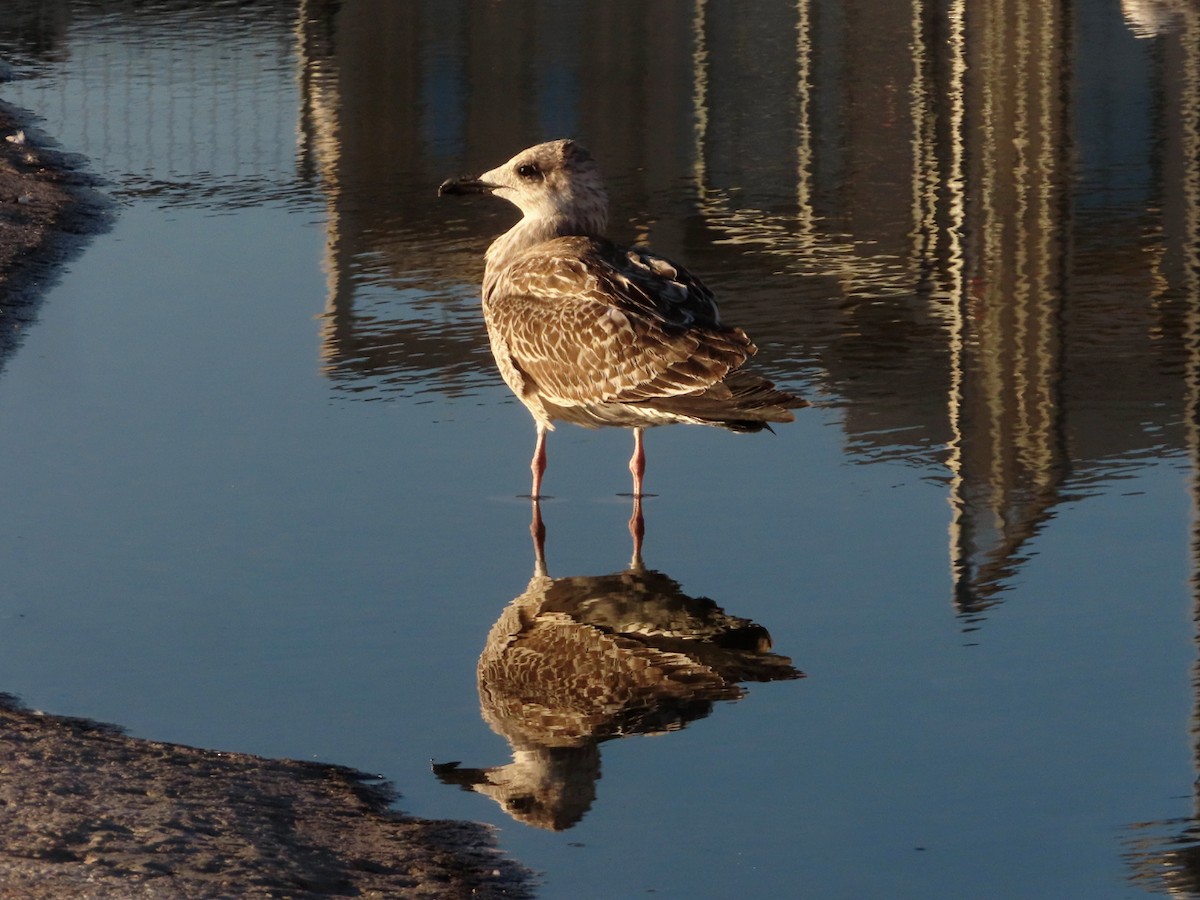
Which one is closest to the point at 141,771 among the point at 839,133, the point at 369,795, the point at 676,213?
the point at 369,795

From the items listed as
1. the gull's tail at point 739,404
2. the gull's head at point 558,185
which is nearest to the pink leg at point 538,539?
the gull's tail at point 739,404

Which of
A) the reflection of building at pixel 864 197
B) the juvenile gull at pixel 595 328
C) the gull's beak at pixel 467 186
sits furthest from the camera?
the reflection of building at pixel 864 197

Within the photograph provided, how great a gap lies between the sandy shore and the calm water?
0.53 feet

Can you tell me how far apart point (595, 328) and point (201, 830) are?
120 inches

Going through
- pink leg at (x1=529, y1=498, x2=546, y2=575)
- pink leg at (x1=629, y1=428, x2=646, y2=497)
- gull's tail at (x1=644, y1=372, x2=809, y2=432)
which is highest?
gull's tail at (x1=644, y1=372, x2=809, y2=432)

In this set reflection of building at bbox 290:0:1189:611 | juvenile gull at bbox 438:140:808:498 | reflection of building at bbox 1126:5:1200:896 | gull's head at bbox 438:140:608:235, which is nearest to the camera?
reflection of building at bbox 1126:5:1200:896

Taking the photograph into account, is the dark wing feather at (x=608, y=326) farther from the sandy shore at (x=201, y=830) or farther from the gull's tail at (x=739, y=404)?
the sandy shore at (x=201, y=830)

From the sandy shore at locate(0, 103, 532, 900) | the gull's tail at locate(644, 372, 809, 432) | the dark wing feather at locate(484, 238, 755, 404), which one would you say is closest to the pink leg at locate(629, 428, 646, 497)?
the dark wing feather at locate(484, 238, 755, 404)

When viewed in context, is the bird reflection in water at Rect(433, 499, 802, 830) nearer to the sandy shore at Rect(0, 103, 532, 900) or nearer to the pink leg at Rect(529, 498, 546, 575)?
the pink leg at Rect(529, 498, 546, 575)

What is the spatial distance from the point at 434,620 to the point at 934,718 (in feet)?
5.88

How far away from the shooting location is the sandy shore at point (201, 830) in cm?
491

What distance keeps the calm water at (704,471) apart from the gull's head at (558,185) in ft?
3.26

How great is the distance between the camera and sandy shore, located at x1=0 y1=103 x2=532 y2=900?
4906 millimetres

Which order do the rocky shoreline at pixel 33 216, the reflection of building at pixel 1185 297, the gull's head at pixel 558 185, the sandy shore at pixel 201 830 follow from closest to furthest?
the sandy shore at pixel 201 830
the reflection of building at pixel 1185 297
the gull's head at pixel 558 185
the rocky shoreline at pixel 33 216
